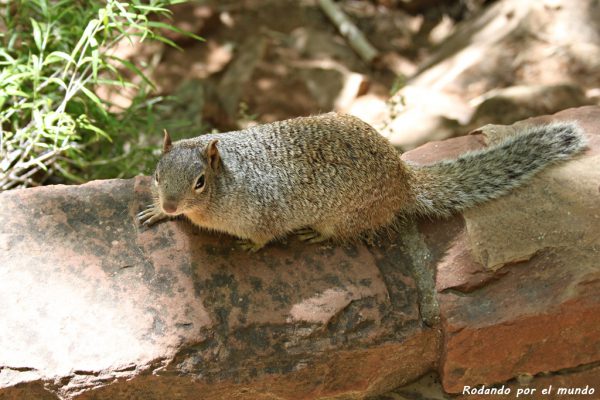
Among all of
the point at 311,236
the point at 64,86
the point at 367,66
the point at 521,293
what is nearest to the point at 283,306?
the point at 311,236

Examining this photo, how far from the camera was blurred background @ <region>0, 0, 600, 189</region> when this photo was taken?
6.56 meters

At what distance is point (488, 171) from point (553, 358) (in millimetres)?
1133

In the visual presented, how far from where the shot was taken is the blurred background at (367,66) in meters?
6.56

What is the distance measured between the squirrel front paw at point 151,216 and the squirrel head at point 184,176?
0.31ft

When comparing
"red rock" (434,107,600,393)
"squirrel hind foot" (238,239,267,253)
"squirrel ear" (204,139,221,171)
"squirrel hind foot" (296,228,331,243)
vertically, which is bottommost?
"red rock" (434,107,600,393)

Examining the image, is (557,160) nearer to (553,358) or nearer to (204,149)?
(553,358)

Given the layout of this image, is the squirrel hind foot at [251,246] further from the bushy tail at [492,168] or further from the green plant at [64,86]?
the green plant at [64,86]

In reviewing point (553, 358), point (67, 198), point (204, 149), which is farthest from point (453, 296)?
point (67, 198)

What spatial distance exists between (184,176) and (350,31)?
6.23m

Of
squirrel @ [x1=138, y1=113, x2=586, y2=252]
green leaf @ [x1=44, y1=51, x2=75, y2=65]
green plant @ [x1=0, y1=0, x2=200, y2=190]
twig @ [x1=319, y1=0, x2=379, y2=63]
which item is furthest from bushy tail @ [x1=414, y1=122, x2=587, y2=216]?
twig @ [x1=319, y1=0, x2=379, y2=63]

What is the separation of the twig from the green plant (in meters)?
4.06

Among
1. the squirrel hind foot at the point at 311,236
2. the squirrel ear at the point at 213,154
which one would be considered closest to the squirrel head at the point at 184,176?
the squirrel ear at the point at 213,154

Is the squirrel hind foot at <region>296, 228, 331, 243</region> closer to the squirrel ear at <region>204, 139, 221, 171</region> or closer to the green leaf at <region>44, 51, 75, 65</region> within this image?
the squirrel ear at <region>204, 139, 221, 171</region>

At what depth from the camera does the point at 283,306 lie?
3.35 m
